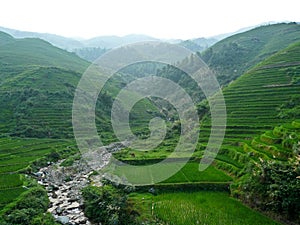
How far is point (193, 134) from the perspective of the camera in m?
31.0

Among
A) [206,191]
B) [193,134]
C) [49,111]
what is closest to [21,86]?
[49,111]

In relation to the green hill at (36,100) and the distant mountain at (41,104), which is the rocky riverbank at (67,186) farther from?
the distant mountain at (41,104)

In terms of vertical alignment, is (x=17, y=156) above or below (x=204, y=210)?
below

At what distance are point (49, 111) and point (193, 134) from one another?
22399mm

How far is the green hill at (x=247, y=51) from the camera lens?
72875 millimetres

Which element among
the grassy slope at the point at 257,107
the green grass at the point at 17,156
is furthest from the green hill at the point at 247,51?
the green grass at the point at 17,156

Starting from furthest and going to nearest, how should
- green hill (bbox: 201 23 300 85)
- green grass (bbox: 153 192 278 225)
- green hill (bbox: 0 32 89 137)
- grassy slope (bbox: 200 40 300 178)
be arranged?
green hill (bbox: 201 23 300 85) < green hill (bbox: 0 32 89 137) < grassy slope (bbox: 200 40 300 178) < green grass (bbox: 153 192 278 225)

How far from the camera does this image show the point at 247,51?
8419cm

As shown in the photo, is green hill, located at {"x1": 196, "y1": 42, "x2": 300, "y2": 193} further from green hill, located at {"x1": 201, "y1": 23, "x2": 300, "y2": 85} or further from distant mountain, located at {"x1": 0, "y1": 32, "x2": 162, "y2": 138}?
green hill, located at {"x1": 201, "y1": 23, "x2": 300, "y2": 85}

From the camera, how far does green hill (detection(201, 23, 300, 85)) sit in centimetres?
7288

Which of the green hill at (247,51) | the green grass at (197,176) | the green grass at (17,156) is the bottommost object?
the green grass at (17,156)

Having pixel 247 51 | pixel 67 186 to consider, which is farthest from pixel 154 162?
pixel 247 51

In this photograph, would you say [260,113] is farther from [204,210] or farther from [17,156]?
[17,156]

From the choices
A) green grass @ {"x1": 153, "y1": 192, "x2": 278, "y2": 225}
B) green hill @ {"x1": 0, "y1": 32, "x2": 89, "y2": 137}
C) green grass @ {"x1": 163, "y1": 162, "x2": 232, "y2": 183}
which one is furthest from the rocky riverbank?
green hill @ {"x1": 0, "y1": 32, "x2": 89, "y2": 137}
